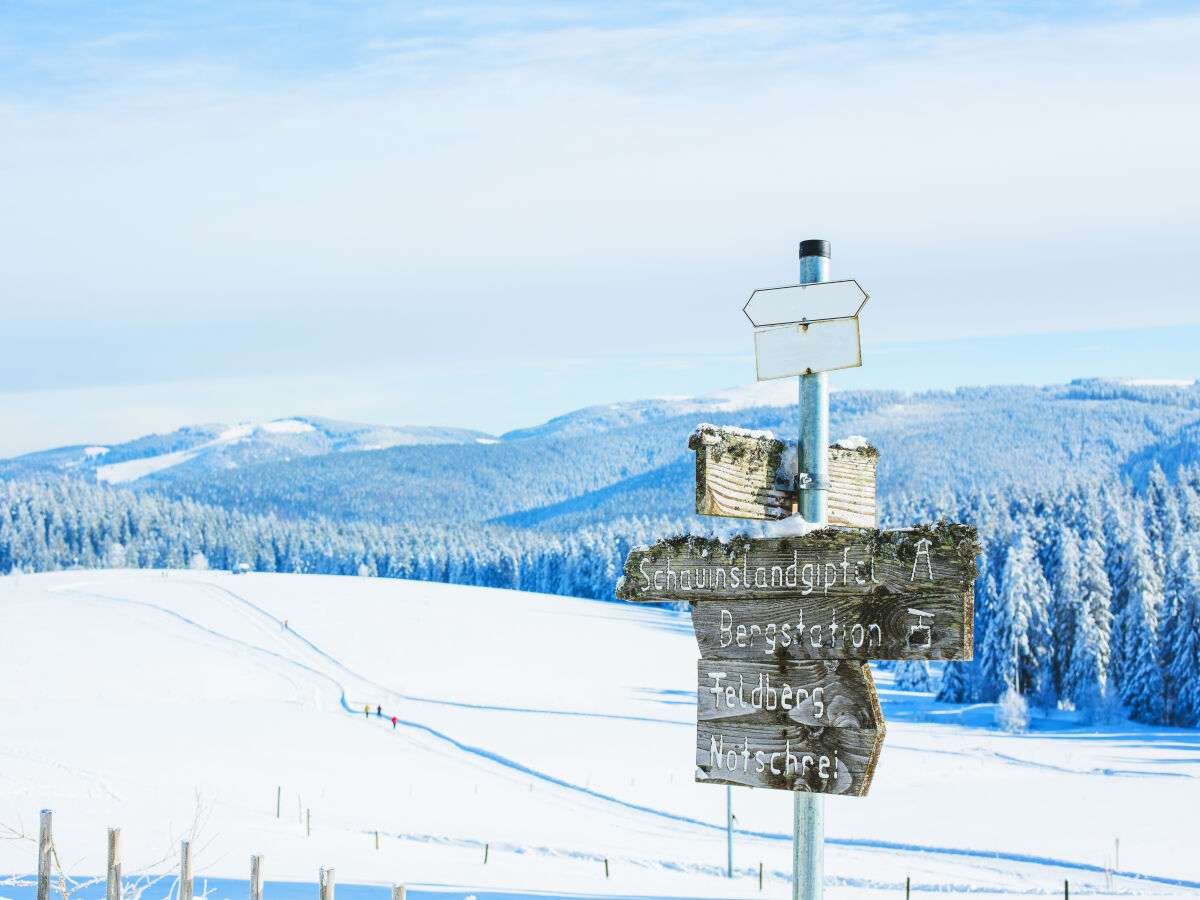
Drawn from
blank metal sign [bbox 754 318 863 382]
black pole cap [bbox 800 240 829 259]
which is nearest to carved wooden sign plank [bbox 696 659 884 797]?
blank metal sign [bbox 754 318 863 382]

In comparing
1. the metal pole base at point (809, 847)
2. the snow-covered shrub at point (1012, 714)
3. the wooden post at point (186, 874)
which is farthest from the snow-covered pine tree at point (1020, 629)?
the metal pole base at point (809, 847)

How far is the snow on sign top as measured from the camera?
13.7ft

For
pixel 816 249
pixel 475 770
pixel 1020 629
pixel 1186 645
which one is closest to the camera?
pixel 816 249

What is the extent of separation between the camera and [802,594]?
4.26 metres

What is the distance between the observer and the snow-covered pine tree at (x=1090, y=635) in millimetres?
54156

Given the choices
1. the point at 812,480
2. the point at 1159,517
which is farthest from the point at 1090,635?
the point at 812,480

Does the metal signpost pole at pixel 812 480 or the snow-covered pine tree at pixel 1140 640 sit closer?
the metal signpost pole at pixel 812 480

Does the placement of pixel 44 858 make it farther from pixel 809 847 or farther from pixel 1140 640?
pixel 1140 640

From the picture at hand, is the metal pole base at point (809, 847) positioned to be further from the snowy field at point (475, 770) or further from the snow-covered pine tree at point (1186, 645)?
the snow-covered pine tree at point (1186, 645)

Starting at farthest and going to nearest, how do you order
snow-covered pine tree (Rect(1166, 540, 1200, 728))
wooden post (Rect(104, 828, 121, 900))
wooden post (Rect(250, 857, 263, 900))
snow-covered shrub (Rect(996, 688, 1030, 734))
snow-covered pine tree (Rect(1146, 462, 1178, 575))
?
1. snow-covered pine tree (Rect(1146, 462, 1178, 575))
2. snow-covered shrub (Rect(996, 688, 1030, 734))
3. snow-covered pine tree (Rect(1166, 540, 1200, 728))
4. wooden post (Rect(104, 828, 121, 900))
5. wooden post (Rect(250, 857, 263, 900))

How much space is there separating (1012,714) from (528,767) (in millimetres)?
26197

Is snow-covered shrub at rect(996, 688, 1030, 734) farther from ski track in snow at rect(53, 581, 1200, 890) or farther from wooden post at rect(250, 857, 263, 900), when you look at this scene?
wooden post at rect(250, 857, 263, 900)

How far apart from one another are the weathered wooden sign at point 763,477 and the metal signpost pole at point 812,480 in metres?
0.10

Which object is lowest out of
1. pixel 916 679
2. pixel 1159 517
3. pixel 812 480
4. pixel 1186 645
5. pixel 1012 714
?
pixel 916 679
